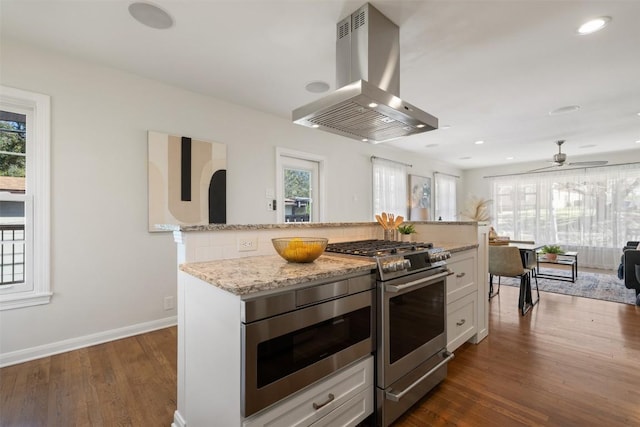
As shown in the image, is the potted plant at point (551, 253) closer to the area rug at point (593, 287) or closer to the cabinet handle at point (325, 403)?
the area rug at point (593, 287)

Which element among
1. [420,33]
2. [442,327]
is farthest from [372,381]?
[420,33]

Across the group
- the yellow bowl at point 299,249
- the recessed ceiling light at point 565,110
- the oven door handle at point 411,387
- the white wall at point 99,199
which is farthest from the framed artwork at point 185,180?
the recessed ceiling light at point 565,110

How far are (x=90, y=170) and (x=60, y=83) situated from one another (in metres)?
0.74

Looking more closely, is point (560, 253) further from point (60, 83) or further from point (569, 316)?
point (60, 83)

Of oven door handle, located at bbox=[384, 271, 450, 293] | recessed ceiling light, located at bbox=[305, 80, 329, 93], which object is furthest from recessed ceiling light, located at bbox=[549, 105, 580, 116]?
oven door handle, located at bbox=[384, 271, 450, 293]

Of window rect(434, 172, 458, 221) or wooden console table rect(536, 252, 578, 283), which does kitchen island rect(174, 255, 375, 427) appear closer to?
wooden console table rect(536, 252, 578, 283)

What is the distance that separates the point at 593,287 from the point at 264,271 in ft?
18.4

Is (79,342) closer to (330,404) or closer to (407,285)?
(330,404)

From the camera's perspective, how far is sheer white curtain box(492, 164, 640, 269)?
6059 millimetres

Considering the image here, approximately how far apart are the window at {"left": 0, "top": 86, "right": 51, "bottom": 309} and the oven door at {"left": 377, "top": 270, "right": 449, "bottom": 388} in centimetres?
268

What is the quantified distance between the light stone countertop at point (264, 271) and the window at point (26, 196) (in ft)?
5.92

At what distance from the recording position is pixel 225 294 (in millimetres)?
1156

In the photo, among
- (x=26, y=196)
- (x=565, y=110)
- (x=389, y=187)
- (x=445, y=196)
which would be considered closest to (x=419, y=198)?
(x=389, y=187)

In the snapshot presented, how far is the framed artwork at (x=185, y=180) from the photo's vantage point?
9.46ft
